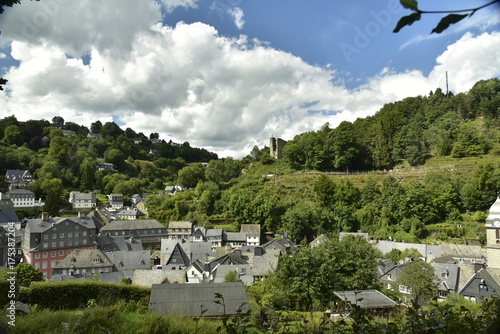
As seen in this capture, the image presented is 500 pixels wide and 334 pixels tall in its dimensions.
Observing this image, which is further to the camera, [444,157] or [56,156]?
[56,156]

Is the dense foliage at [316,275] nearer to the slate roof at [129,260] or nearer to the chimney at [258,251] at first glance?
the chimney at [258,251]

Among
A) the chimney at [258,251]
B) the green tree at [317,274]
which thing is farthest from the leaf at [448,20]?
the chimney at [258,251]

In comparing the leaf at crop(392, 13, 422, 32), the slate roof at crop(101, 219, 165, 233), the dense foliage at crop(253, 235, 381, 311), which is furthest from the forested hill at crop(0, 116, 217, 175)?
the leaf at crop(392, 13, 422, 32)

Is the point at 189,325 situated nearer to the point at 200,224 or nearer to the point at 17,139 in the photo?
the point at 200,224

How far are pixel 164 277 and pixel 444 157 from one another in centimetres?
3886

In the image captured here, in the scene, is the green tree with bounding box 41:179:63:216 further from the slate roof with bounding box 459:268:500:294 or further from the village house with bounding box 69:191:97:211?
the slate roof with bounding box 459:268:500:294

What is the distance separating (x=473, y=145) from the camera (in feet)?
135

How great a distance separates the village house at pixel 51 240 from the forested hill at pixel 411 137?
1229 inches

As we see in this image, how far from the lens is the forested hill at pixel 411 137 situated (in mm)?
43781

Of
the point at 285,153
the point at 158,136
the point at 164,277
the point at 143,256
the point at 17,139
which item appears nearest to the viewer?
the point at 164,277

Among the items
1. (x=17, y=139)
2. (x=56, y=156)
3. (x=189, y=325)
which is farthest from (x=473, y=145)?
(x=17, y=139)

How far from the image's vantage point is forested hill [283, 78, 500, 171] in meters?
43.8

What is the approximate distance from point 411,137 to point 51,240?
4786 cm

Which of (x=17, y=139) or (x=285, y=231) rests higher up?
(x=17, y=139)
